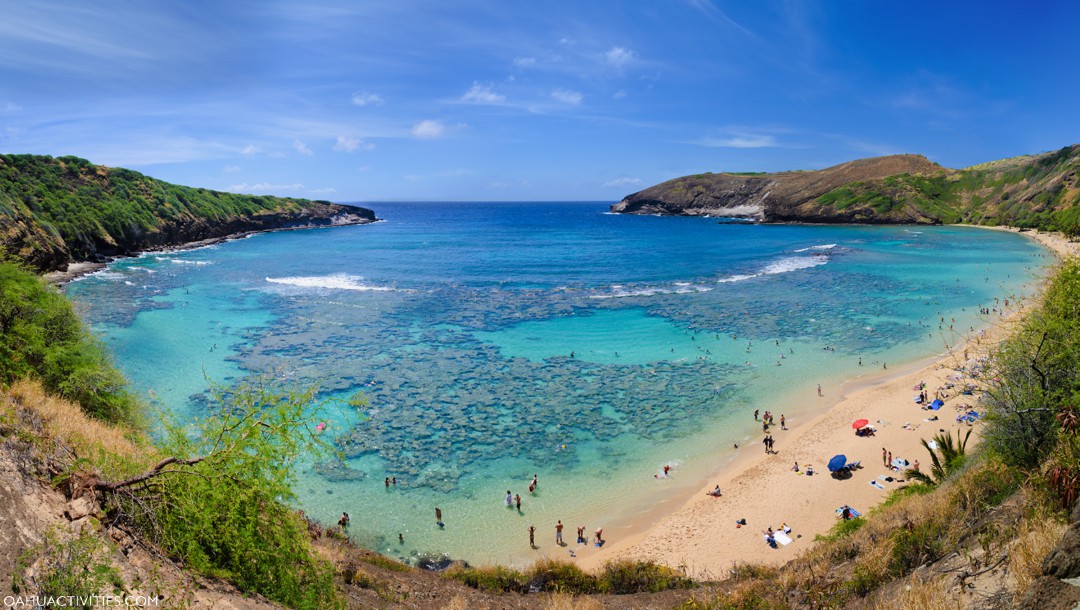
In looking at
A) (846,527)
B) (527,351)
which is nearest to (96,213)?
(527,351)

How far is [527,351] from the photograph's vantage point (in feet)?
127

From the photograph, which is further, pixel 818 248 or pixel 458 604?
pixel 818 248

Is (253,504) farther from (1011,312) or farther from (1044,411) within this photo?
(1011,312)

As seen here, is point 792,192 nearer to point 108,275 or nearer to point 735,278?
point 735,278

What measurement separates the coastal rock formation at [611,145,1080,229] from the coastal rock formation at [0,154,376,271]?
141 m

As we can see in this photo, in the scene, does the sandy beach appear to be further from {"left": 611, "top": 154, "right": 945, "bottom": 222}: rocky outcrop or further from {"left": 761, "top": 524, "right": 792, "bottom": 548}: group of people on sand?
{"left": 611, "top": 154, "right": 945, "bottom": 222}: rocky outcrop

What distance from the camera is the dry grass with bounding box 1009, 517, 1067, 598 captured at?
8055 mm

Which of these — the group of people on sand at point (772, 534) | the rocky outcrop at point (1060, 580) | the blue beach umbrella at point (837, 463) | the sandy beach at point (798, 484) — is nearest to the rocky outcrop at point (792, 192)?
the sandy beach at point (798, 484)

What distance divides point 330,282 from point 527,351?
37211 mm

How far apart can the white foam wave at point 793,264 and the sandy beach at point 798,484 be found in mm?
42423

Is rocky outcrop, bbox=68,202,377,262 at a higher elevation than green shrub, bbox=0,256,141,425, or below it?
higher

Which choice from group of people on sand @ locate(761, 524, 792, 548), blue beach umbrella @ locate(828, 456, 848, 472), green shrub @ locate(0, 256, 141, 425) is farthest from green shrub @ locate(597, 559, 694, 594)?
green shrub @ locate(0, 256, 141, 425)

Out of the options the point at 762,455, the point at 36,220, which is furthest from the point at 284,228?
the point at 762,455

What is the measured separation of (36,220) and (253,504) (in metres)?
83.5
